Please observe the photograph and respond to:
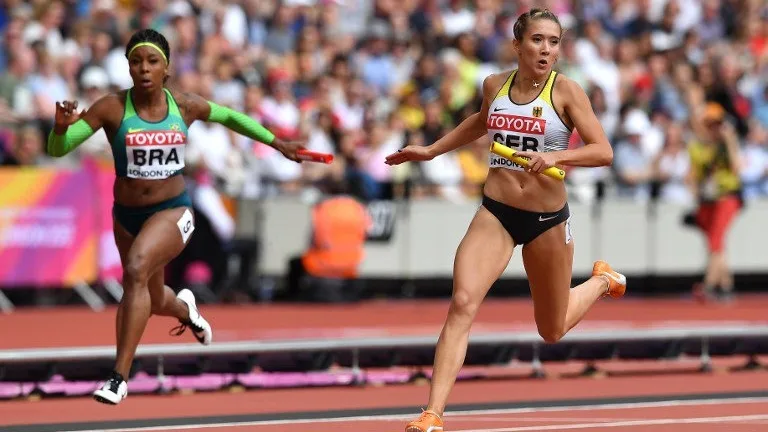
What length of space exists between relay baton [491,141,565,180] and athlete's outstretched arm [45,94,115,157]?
2.94m

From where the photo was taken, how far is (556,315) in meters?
10.8

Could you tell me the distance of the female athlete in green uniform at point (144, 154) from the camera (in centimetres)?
1143

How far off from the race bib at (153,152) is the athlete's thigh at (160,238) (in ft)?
0.98

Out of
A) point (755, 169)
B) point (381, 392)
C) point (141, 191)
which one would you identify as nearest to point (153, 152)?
point (141, 191)

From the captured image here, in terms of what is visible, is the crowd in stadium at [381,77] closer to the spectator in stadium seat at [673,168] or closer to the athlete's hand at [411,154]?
the spectator in stadium seat at [673,168]

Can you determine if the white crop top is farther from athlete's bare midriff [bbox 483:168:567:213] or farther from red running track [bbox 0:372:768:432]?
red running track [bbox 0:372:768:432]

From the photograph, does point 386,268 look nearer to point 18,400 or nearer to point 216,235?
point 216,235

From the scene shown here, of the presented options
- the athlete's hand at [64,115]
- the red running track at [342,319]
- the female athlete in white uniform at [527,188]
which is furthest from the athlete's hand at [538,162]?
the red running track at [342,319]

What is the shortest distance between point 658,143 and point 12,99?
9757 millimetres

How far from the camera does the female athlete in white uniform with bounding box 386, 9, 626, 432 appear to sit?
396 inches

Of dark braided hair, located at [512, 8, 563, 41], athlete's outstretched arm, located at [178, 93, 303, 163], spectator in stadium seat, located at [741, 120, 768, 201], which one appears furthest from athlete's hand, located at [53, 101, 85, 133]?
spectator in stadium seat, located at [741, 120, 768, 201]

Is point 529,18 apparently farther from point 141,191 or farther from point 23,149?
point 23,149

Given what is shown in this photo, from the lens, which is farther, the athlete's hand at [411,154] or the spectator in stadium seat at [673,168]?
the spectator in stadium seat at [673,168]

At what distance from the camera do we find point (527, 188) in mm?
10406
